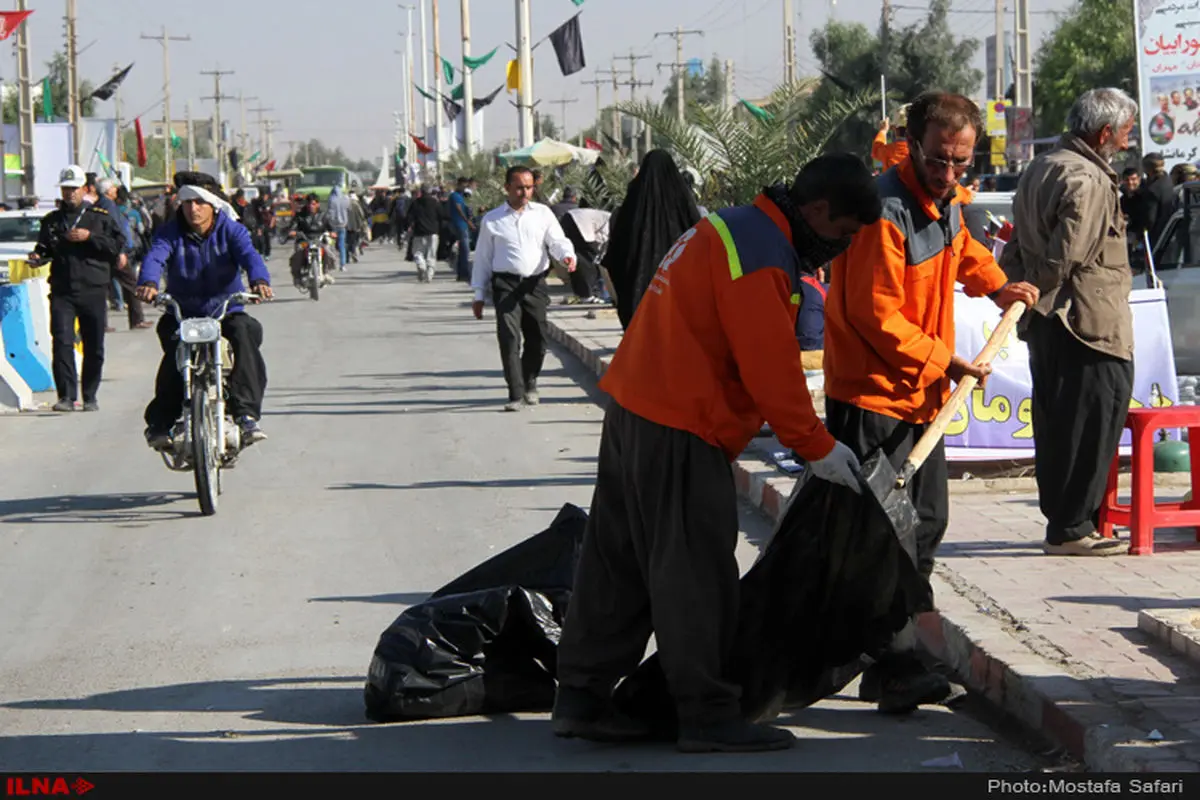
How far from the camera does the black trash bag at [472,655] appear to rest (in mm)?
5621

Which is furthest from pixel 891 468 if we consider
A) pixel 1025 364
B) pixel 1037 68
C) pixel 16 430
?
pixel 1037 68

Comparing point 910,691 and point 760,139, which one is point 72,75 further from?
point 910,691

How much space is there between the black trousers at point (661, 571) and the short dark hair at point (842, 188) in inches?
30.0

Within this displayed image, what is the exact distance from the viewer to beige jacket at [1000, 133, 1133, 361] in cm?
716

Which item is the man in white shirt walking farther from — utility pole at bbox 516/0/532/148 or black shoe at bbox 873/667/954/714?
utility pole at bbox 516/0/532/148

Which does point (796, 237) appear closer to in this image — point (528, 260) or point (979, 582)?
point (979, 582)

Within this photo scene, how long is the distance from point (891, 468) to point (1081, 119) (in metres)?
2.58

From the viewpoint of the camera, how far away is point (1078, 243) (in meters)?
7.17

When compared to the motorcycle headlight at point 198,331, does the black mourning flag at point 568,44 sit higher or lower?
higher

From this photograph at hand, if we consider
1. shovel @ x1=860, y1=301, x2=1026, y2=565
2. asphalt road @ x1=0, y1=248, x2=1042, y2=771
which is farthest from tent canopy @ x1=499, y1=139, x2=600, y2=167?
shovel @ x1=860, y1=301, x2=1026, y2=565

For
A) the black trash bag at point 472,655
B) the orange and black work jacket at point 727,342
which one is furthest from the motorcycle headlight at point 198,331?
the orange and black work jacket at point 727,342

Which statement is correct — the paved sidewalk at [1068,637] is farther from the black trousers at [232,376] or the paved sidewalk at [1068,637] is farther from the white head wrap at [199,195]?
the white head wrap at [199,195]

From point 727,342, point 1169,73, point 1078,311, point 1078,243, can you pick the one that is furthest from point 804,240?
point 1169,73

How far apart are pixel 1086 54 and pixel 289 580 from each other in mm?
61166
